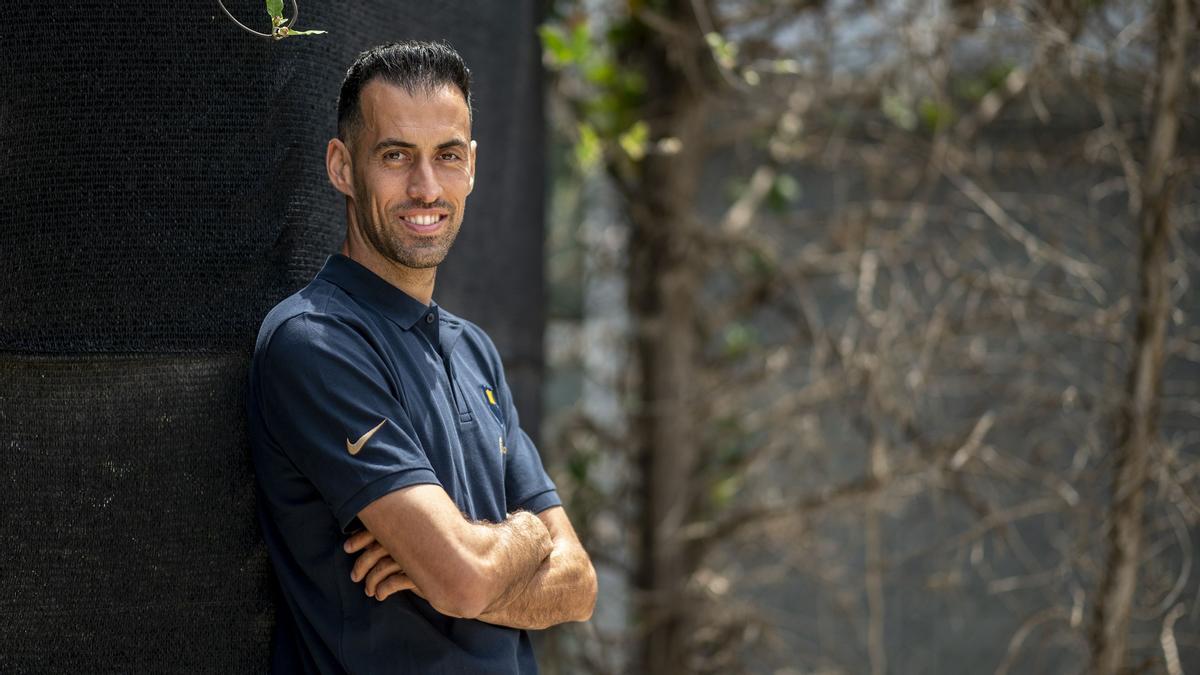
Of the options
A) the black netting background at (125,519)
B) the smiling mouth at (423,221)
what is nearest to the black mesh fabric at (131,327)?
the black netting background at (125,519)

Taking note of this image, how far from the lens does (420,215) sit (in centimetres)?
201

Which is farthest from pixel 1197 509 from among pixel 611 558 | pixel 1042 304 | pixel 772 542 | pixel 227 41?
pixel 227 41

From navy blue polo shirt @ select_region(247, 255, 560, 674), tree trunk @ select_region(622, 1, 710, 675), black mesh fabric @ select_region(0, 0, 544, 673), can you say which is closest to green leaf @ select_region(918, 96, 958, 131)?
tree trunk @ select_region(622, 1, 710, 675)

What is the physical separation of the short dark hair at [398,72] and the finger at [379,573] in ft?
2.24

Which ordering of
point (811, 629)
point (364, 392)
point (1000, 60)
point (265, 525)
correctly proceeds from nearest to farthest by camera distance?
point (364, 392)
point (265, 525)
point (1000, 60)
point (811, 629)

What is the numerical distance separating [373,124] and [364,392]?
0.44 meters

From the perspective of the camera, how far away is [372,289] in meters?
2.03

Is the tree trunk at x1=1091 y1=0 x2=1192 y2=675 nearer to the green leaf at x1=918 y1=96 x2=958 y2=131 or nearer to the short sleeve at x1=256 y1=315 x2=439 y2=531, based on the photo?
the green leaf at x1=918 y1=96 x2=958 y2=131

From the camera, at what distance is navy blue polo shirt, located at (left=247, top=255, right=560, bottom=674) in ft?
5.96

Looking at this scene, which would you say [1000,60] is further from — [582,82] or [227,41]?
[227,41]

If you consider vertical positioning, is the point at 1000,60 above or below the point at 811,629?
above

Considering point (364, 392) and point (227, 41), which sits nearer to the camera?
point (364, 392)

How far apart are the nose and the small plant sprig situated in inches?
10.6

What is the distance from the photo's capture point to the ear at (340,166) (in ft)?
6.66
